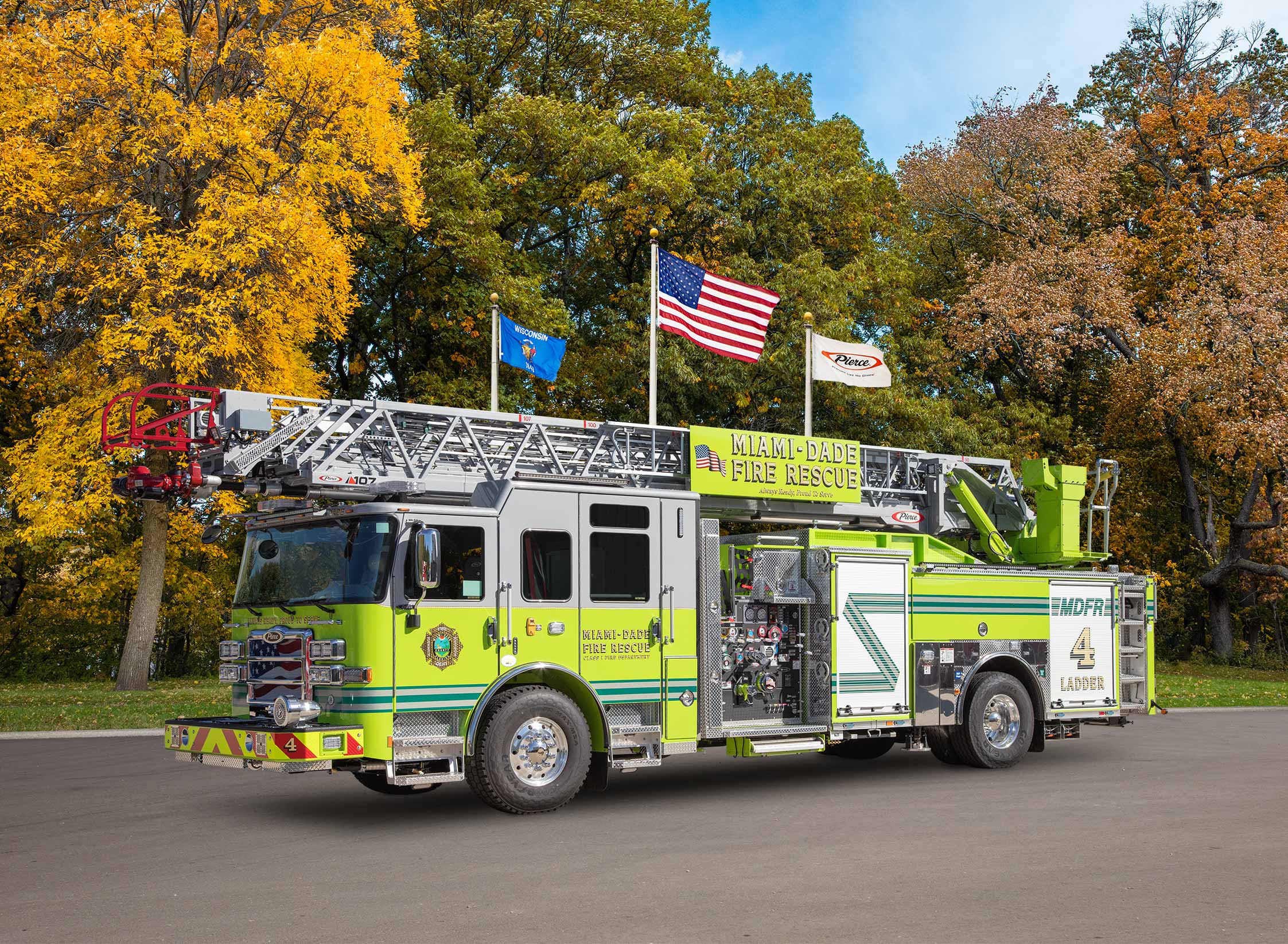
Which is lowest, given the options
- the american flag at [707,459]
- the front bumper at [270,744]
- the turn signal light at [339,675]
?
the front bumper at [270,744]

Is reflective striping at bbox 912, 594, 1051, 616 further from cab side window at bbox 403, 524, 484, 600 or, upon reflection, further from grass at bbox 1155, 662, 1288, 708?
grass at bbox 1155, 662, 1288, 708

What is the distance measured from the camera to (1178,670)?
36.3 metres

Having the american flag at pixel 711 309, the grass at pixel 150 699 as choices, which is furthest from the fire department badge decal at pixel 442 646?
the grass at pixel 150 699

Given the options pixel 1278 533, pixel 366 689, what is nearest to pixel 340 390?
pixel 366 689

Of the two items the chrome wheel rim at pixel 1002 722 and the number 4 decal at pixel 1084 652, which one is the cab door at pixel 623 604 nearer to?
the chrome wheel rim at pixel 1002 722

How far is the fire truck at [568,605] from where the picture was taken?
33.7 feet

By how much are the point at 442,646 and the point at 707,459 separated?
3.53 meters

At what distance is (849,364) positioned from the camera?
18406 millimetres

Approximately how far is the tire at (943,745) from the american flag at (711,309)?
231 inches

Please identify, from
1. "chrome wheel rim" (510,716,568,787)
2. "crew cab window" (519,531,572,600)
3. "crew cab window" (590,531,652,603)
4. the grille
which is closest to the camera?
the grille

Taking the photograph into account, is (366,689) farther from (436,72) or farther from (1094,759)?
(436,72)

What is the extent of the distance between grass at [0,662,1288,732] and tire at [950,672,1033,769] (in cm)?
1031

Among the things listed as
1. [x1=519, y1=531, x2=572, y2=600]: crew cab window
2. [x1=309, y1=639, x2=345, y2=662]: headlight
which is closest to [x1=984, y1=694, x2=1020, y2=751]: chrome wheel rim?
A: [x1=519, y1=531, x2=572, y2=600]: crew cab window

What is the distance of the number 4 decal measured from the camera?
15.0 metres
